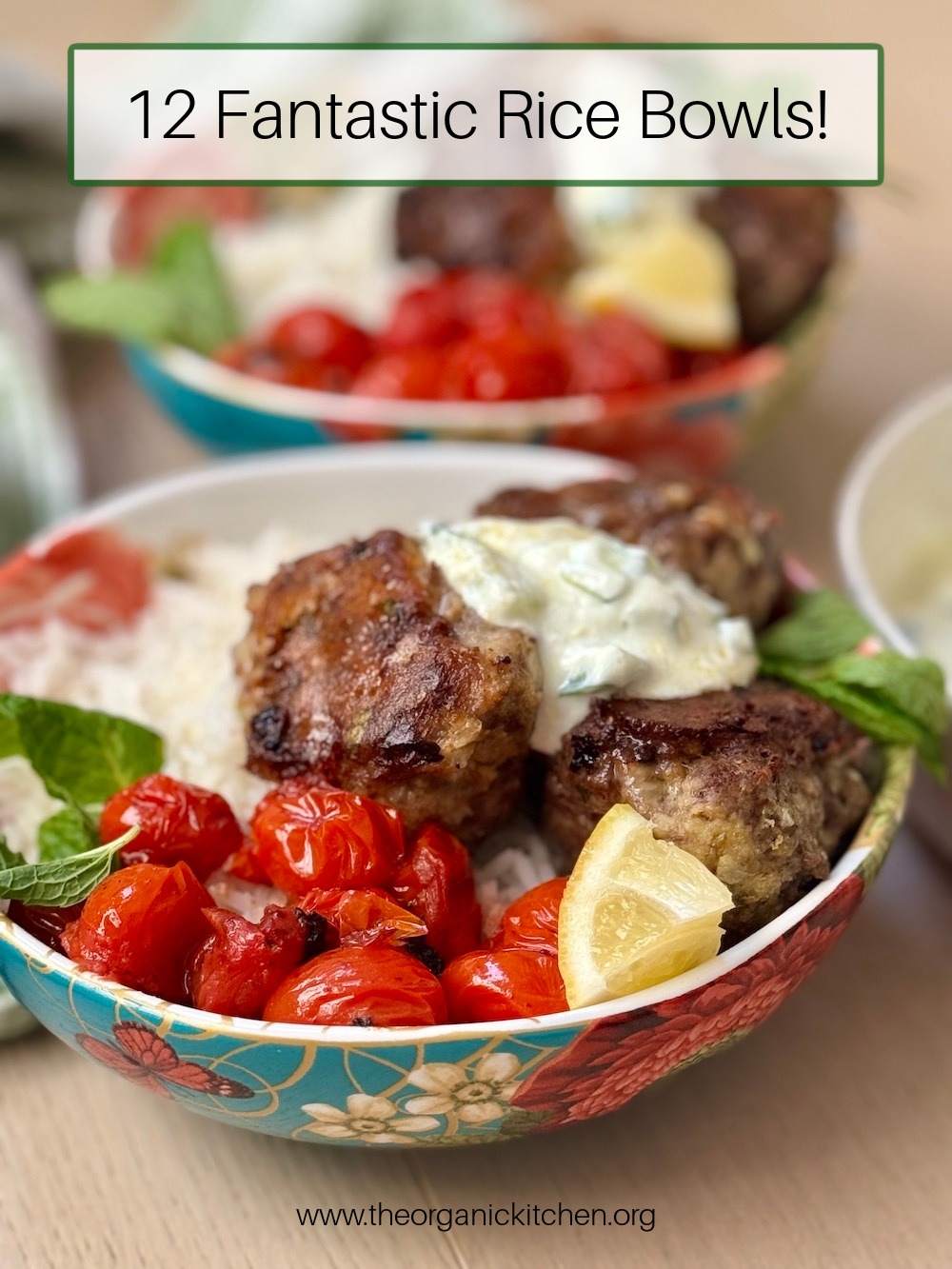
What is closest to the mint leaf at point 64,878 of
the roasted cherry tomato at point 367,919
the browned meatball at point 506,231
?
the roasted cherry tomato at point 367,919

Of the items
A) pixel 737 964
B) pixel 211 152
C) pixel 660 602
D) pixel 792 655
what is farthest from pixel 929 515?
pixel 211 152

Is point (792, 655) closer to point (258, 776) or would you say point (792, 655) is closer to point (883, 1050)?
point (883, 1050)

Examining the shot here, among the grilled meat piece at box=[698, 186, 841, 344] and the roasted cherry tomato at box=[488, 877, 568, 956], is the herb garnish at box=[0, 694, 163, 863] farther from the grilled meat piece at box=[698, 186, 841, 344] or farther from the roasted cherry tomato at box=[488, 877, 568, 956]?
the grilled meat piece at box=[698, 186, 841, 344]

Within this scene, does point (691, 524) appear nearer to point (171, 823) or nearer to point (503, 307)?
point (171, 823)

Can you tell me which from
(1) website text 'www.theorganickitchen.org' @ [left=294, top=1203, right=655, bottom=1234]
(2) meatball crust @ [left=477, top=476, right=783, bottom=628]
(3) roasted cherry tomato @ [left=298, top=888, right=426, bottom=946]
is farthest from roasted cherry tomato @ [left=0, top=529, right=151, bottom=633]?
(1) website text 'www.theorganickitchen.org' @ [left=294, top=1203, right=655, bottom=1234]

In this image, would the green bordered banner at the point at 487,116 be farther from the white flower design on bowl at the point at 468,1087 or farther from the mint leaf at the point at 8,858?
the white flower design on bowl at the point at 468,1087

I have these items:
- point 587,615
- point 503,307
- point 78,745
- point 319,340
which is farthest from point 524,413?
point 78,745
